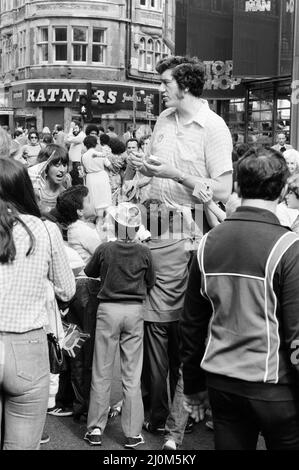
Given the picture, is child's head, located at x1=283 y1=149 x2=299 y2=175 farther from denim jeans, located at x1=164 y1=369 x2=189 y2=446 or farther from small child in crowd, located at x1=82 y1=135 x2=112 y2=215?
small child in crowd, located at x1=82 y1=135 x2=112 y2=215

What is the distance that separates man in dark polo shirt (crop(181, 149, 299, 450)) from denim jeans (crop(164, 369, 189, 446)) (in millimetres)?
1708

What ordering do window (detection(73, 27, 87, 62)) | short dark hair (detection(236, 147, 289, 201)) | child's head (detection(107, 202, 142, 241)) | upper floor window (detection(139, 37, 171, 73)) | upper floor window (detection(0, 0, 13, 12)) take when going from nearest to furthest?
short dark hair (detection(236, 147, 289, 201)) < child's head (detection(107, 202, 142, 241)) < window (detection(73, 27, 87, 62)) < upper floor window (detection(139, 37, 171, 73)) < upper floor window (detection(0, 0, 13, 12))

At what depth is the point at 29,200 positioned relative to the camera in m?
3.41

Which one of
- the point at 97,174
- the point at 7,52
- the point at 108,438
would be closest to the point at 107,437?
the point at 108,438

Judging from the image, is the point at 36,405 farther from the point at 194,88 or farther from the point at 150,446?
the point at 194,88

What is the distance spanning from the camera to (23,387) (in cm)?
321

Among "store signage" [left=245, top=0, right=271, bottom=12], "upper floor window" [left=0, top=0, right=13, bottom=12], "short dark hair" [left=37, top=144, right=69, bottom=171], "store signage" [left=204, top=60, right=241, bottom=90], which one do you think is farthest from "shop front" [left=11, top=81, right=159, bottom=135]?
"short dark hair" [left=37, top=144, right=69, bottom=171]

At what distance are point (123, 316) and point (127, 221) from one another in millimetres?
668

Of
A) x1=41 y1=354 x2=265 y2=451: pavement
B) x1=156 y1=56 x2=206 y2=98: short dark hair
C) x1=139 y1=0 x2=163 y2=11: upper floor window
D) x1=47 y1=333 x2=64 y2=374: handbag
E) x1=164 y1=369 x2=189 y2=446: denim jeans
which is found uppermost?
x1=139 y1=0 x2=163 y2=11: upper floor window

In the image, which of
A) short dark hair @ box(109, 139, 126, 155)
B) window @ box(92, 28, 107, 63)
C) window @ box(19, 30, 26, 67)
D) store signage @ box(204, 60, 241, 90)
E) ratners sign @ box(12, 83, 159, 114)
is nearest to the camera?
short dark hair @ box(109, 139, 126, 155)

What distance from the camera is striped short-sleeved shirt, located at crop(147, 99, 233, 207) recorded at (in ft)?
16.4
